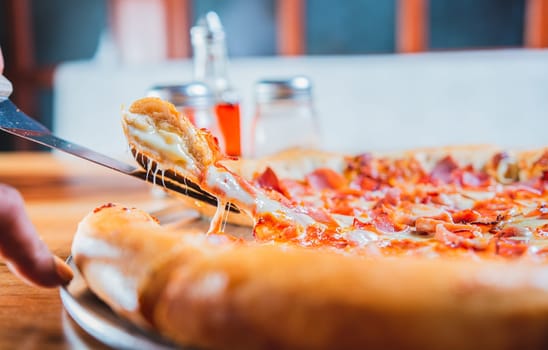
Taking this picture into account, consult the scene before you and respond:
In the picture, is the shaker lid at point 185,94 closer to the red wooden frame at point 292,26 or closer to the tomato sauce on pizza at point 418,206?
the tomato sauce on pizza at point 418,206

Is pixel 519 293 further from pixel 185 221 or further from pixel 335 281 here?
pixel 185 221

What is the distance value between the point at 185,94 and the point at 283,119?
0.27m

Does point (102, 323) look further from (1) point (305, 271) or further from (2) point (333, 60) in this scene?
(2) point (333, 60)

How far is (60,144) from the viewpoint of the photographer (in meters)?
0.73

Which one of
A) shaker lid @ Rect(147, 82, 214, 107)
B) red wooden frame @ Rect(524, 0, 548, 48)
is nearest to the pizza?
shaker lid @ Rect(147, 82, 214, 107)

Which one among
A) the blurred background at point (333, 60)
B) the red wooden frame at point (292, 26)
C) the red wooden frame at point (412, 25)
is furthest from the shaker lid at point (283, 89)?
the red wooden frame at point (292, 26)

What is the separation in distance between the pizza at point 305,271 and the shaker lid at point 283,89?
1.88ft

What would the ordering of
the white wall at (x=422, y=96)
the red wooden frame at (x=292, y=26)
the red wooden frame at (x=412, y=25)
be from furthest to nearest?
the red wooden frame at (x=292, y=26)
the red wooden frame at (x=412, y=25)
the white wall at (x=422, y=96)

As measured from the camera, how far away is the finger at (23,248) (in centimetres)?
52

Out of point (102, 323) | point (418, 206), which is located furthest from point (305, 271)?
point (418, 206)

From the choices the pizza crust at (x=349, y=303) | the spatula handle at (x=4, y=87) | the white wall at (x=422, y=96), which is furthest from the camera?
the white wall at (x=422, y=96)

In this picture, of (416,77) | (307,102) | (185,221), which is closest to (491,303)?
(185,221)

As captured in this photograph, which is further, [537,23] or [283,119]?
[537,23]

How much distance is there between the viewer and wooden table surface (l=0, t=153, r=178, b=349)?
0.53 meters
